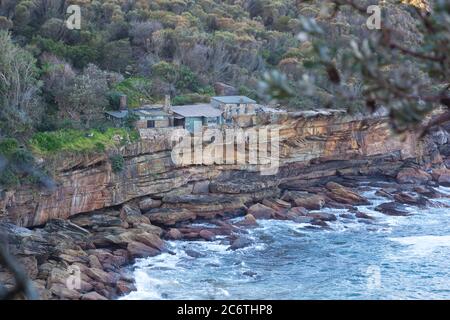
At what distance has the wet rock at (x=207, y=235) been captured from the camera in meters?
22.0

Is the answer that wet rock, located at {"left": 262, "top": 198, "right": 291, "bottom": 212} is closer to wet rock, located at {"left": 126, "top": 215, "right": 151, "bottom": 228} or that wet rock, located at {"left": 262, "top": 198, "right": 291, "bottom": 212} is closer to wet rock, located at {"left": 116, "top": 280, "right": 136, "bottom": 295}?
wet rock, located at {"left": 126, "top": 215, "right": 151, "bottom": 228}

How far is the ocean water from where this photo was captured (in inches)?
689

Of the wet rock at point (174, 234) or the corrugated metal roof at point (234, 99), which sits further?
the corrugated metal roof at point (234, 99)

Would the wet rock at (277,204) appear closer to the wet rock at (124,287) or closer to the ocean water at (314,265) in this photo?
the ocean water at (314,265)

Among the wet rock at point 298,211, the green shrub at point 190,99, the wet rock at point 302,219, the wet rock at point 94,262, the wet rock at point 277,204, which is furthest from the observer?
the green shrub at point 190,99

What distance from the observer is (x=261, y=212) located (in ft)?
81.4

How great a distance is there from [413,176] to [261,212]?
921cm

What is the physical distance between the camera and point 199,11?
128 ft

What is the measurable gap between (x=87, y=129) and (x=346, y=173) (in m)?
12.1

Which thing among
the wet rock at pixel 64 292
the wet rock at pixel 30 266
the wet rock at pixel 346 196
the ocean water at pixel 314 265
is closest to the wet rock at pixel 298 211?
the ocean water at pixel 314 265

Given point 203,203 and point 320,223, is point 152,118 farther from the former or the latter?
point 320,223

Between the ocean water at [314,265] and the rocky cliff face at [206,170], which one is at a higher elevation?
the rocky cliff face at [206,170]

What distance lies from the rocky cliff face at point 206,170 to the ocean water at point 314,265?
272 centimetres

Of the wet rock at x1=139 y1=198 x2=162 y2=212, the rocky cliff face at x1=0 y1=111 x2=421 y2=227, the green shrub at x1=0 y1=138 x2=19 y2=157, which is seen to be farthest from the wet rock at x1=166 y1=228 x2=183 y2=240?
the green shrub at x1=0 y1=138 x2=19 y2=157
